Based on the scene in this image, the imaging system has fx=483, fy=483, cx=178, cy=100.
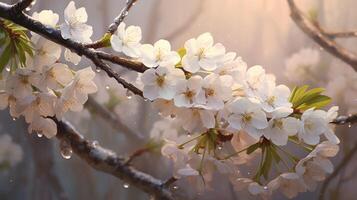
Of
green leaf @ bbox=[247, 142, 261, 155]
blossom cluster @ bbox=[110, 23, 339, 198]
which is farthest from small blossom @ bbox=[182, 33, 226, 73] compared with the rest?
green leaf @ bbox=[247, 142, 261, 155]

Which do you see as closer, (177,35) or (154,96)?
(154,96)

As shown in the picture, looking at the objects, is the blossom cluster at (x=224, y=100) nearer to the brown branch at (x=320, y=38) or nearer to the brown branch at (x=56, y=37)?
the brown branch at (x=56, y=37)

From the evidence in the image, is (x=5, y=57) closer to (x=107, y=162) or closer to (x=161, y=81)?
(x=161, y=81)

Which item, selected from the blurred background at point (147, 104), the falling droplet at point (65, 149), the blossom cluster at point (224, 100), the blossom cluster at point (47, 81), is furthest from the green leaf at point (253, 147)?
the blurred background at point (147, 104)

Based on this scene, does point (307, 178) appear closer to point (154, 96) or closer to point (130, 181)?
point (154, 96)

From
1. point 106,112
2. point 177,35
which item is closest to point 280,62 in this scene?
point 177,35

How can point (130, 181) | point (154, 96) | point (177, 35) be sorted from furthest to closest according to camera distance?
point (177, 35) → point (130, 181) → point (154, 96)
